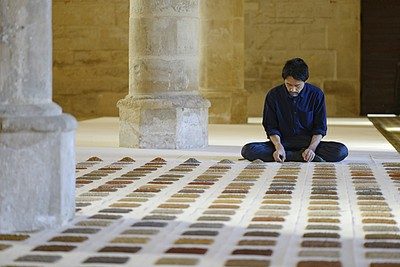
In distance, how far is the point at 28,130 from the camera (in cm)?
564

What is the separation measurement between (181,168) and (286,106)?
109 centimetres

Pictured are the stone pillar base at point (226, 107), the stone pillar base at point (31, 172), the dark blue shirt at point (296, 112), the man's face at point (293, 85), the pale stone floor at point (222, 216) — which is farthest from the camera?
the stone pillar base at point (226, 107)

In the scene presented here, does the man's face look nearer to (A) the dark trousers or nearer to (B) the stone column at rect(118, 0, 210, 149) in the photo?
(A) the dark trousers

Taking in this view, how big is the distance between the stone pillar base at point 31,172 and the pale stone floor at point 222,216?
0.42 feet

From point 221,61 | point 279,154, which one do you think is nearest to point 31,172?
point 279,154

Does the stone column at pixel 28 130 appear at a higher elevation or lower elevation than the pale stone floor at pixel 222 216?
higher

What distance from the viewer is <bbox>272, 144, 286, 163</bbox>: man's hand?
9.35 metres

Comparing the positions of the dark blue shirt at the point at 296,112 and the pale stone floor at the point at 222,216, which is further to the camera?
the dark blue shirt at the point at 296,112

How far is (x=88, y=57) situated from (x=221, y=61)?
11.5 feet

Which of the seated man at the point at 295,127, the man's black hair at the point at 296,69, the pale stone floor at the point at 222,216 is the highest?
the man's black hair at the point at 296,69

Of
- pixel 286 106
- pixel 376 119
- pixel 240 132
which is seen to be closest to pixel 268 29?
pixel 376 119

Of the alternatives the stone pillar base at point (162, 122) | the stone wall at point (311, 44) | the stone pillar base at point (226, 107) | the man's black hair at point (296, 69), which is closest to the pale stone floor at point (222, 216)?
the man's black hair at point (296, 69)

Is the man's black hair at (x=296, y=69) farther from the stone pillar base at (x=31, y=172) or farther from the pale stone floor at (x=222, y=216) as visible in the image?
the stone pillar base at (x=31, y=172)

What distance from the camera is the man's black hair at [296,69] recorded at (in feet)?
28.6
